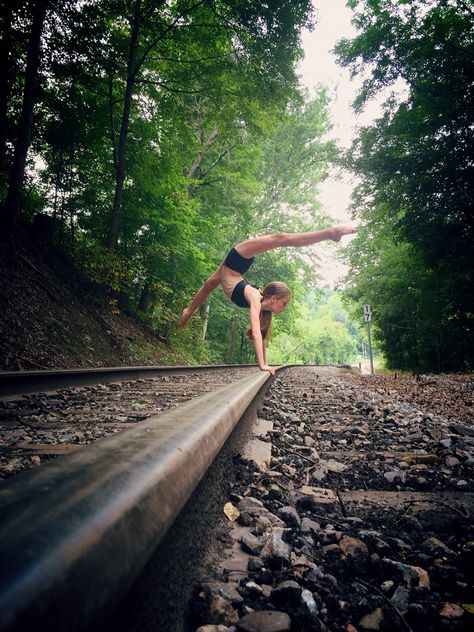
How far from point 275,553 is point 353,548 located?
26 cm

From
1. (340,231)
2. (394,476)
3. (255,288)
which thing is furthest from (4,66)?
(394,476)

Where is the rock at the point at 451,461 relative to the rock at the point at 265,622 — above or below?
below

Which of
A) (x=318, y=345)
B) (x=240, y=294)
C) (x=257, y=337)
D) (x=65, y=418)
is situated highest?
(x=318, y=345)

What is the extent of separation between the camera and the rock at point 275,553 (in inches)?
37.2

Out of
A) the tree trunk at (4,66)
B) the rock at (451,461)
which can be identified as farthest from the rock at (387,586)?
the tree trunk at (4,66)

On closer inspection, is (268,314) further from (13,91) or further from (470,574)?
(13,91)

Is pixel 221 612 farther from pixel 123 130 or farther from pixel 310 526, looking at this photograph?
pixel 123 130

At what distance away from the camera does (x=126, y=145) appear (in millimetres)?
10227

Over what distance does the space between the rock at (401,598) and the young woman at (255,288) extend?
3284mm

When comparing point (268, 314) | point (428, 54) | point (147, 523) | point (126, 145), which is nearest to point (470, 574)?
point (147, 523)

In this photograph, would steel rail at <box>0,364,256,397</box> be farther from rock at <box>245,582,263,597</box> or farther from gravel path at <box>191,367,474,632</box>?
rock at <box>245,582,263,597</box>

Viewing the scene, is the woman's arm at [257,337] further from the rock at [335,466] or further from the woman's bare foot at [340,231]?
the rock at [335,466]

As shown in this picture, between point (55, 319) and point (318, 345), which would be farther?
point (318, 345)

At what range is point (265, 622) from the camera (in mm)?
703
